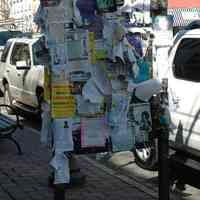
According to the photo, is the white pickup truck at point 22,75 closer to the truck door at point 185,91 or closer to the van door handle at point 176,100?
the truck door at point 185,91

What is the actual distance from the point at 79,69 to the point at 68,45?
0.23m

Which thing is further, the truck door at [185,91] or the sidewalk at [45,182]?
the truck door at [185,91]

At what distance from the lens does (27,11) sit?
51.2 m

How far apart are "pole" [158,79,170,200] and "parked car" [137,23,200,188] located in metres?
1.42

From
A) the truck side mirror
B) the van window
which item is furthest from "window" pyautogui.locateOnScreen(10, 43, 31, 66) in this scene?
the van window

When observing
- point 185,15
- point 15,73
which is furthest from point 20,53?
point 185,15

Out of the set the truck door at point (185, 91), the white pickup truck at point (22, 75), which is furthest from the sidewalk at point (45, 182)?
the white pickup truck at point (22, 75)

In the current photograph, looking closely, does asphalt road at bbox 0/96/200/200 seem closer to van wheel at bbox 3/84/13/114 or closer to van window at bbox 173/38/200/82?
van window at bbox 173/38/200/82

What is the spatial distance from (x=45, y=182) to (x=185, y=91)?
1.96 meters

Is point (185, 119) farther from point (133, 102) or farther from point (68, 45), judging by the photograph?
point (68, 45)

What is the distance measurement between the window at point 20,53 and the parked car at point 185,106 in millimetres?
5112

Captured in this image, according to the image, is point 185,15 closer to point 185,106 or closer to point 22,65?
point 22,65

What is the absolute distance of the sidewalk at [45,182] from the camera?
635 centimetres

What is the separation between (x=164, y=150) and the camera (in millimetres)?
4953
